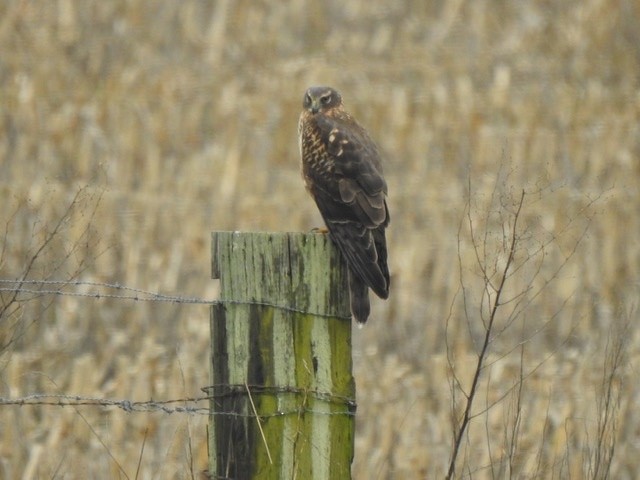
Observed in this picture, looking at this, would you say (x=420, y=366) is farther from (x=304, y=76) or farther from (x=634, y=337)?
(x=304, y=76)

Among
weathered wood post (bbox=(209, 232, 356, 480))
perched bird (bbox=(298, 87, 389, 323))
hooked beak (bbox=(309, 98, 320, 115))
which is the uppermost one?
hooked beak (bbox=(309, 98, 320, 115))

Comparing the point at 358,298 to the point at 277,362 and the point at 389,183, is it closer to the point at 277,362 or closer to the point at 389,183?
the point at 277,362

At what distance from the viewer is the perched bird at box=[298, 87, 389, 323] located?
4.84m

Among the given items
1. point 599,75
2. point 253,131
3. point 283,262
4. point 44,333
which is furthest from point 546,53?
point 283,262

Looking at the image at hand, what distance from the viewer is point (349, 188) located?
5.61 m

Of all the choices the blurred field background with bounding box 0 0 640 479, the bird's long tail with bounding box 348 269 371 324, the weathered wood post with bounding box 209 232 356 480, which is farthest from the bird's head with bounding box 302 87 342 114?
the weathered wood post with bounding box 209 232 356 480

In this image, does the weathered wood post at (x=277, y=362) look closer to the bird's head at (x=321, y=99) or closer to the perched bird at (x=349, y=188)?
the perched bird at (x=349, y=188)

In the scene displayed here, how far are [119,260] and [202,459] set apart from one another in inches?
66.4

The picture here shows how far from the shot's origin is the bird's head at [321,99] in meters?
6.59

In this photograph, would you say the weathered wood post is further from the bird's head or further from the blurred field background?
the blurred field background

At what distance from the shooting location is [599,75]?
9773mm

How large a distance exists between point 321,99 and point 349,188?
1142mm

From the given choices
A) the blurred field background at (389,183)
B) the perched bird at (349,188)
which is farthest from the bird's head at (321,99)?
the blurred field background at (389,183)

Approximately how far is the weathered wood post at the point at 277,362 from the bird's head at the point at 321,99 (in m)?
2.11
